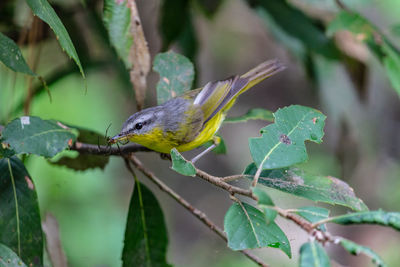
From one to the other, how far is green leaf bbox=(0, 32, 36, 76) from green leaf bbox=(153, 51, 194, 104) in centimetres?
88

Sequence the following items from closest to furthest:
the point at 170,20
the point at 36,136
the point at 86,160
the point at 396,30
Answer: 1. the point at 36,136
2. the point at 86,160
3. the point at 396,30
4. the point at 170,20

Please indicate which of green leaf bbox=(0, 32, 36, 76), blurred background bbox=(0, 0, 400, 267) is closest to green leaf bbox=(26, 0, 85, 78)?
green leaf bbox=(0, 32, 36, 76)

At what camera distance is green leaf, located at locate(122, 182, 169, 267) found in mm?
2305

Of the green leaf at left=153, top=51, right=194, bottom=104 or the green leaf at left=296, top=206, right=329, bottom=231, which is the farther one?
the green leaf at left=153, top=51, right=194, bottom=104

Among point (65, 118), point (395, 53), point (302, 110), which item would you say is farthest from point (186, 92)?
point (65, 118)

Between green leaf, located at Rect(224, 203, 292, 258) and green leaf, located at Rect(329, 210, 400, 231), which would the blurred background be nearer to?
green leaf, located at Rect(224, 203, 292, 258)

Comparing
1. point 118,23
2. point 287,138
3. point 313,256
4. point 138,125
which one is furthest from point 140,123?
point 313,256

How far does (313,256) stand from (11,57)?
1208 millimetres

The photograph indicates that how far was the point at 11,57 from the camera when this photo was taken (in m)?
1.74

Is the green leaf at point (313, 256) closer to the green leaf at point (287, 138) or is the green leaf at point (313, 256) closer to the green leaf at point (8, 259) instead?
the green leaf at point (287, 138)

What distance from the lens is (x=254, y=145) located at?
5.69ft

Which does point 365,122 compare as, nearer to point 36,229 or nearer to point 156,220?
point 156,220

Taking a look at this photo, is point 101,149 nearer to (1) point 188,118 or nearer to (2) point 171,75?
(2) point 171,75

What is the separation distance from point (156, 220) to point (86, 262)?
197 cm
